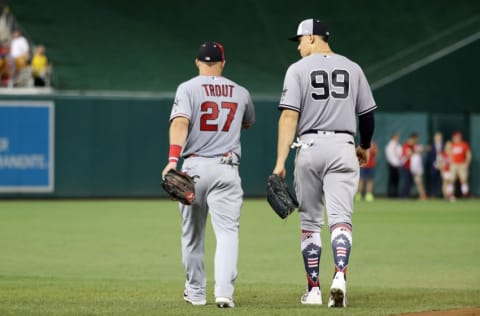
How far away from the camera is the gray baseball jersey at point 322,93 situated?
27.1 ft

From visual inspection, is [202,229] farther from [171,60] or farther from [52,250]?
[171,60]

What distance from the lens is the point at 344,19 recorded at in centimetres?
3641

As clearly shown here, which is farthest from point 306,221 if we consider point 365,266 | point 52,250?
point 52,250

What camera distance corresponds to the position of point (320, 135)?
27.2 feet

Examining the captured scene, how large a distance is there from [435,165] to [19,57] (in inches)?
501

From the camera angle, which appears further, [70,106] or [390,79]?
[390,79]

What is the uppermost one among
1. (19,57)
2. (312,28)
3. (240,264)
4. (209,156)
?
(19,57)

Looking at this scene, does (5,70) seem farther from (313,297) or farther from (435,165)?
(313,297)

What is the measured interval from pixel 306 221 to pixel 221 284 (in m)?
0.93

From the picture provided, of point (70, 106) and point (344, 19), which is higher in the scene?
point (344, 19)

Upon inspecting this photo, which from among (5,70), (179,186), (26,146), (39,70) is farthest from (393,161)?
(179,186)

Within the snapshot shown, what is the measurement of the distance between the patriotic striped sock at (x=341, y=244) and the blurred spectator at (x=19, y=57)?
76.9ft

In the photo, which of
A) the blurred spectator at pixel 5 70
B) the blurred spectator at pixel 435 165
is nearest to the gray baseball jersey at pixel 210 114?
the blurred spectator at pixel 435 165

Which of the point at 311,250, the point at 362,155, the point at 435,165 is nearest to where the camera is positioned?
the point at 311,250
